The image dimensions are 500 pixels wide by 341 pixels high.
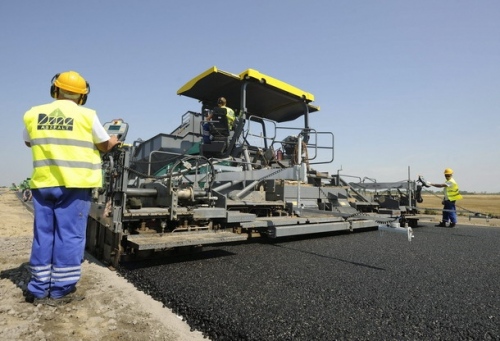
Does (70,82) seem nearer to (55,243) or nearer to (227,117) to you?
(55,243)

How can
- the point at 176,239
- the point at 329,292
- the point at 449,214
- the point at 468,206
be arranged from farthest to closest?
the point at 468,206, the point at 449,214, the point at 176,239, the point at 329,292

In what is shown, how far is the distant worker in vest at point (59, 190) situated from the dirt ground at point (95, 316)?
0.14 meters

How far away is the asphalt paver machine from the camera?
10.9 feet

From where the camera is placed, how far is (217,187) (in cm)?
504

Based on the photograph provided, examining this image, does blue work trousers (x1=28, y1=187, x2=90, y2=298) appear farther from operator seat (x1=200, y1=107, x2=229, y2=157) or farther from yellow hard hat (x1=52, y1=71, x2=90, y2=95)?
operator seat (x1=200, y1=107, x2=229, y2=157)

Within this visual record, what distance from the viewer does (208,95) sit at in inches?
267

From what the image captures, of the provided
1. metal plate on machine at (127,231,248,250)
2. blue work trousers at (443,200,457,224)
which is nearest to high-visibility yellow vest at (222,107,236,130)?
metal plate on machine at (127,231,248,250)

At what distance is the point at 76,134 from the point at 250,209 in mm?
3058

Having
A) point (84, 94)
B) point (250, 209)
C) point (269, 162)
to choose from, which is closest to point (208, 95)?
point (269, 162)

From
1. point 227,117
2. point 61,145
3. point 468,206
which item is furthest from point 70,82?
point 468,206

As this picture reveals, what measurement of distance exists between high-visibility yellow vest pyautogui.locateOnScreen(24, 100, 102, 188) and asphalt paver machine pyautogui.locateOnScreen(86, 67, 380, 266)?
81 cm

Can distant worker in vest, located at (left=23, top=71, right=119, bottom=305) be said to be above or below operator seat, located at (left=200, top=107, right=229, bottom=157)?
below

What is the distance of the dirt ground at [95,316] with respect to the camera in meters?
1.79

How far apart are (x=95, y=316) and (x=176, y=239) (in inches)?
46.1
